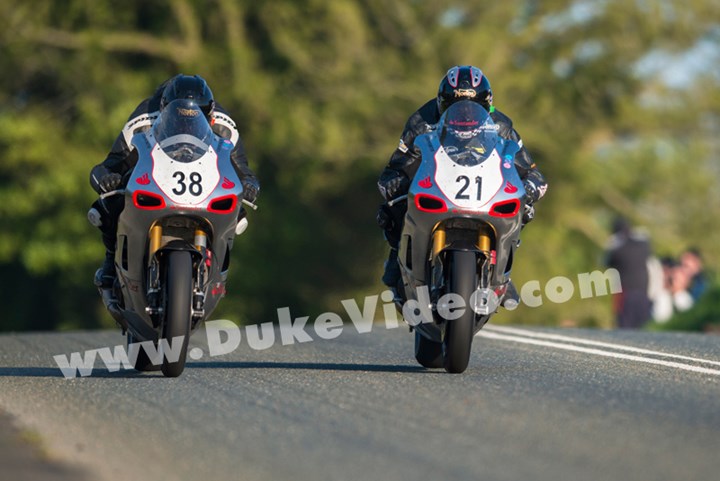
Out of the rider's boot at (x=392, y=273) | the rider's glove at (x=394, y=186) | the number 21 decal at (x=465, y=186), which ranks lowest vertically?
the rider's boot at (x=392, y=273)

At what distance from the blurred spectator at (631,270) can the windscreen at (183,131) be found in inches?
443

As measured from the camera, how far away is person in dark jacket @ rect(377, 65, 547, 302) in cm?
934

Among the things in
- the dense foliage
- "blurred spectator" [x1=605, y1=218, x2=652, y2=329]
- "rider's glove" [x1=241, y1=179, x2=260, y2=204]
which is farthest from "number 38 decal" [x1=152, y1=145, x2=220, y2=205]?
the dense foliage

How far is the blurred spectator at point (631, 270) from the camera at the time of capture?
64.3 feet

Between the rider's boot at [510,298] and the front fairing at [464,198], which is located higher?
the front fairing at [464,198]

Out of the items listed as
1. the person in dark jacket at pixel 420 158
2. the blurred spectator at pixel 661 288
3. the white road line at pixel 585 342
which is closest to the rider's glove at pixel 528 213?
the person in dark jacket at pixel 420 158

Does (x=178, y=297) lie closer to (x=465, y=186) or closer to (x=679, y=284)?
(x=465, y=186)

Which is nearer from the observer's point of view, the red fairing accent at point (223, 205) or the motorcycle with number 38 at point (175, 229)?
the motorcycle with number 38 at point (175, 229)

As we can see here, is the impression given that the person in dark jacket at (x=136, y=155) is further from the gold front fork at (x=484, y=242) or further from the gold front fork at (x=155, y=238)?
the gold front fork at (x=484, y=242)

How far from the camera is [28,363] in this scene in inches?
420

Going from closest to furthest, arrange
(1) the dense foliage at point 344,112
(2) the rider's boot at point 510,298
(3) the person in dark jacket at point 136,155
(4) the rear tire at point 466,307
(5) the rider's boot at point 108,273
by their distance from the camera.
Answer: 1. (4) the rear tire at point 466,307
2. (2) the rider's boot at point 510,298
3. (3) the person in dark jacket at point 136,155
4. (5) the rider's boot at point 108,273
5. (1) the dense foliage at point 344,112

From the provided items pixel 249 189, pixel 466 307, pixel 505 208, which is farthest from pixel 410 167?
pixel 466 307

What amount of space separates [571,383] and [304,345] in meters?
3.89

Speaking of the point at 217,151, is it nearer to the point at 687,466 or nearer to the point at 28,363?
the point at 28,363
